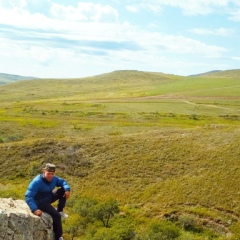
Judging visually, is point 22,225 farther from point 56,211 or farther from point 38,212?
point 56,211

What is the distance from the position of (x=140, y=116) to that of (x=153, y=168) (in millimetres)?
53349

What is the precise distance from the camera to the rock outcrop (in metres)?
16.6

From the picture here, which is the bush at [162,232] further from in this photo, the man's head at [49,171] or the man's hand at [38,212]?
the man's head at [49,171]

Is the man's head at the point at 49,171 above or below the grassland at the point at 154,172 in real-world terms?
above

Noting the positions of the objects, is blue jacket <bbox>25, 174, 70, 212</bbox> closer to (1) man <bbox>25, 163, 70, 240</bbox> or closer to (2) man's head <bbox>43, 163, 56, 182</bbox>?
(1) man <bbox>25, 163, 70, 240</bbox>

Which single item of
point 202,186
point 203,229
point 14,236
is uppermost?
point 14,236

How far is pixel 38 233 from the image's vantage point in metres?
17.3

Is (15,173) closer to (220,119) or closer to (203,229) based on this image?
(203,229)

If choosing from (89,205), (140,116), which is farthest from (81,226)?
(140,116)

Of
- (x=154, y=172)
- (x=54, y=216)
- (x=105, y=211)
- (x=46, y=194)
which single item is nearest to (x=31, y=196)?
(x=46, y=194)

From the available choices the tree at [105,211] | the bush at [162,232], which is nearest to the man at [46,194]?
the bush at [162,232]

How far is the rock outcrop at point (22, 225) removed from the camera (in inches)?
655

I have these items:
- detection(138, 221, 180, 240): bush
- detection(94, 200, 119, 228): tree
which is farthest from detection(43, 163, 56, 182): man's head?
detection(94, 200, 119, 228): tree

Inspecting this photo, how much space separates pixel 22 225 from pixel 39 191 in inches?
64.3
